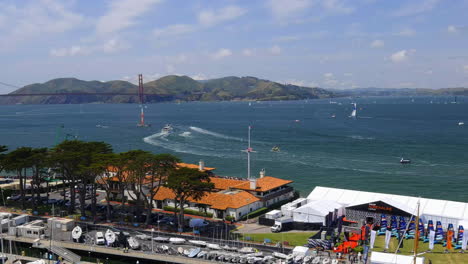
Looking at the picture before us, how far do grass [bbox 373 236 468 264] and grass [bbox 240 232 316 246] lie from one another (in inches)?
258

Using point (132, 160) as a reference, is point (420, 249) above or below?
below

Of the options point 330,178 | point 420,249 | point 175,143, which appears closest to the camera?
point 420,249

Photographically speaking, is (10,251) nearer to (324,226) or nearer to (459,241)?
(324,226)

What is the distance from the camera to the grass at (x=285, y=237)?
39606 mm

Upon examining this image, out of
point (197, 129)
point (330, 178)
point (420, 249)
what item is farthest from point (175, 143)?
point (420, 249)

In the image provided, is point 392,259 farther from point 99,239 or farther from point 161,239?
point 99,239

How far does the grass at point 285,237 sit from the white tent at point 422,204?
7.60 meters

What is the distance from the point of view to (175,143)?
11988cm

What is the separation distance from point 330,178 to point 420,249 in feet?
127

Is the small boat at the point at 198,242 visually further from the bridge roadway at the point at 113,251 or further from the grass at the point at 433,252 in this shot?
the grass at the point at 433,252

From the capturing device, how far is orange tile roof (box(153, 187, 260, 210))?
47656mm

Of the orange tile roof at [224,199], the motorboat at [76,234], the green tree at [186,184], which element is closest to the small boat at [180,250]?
the green tree at [186,184]

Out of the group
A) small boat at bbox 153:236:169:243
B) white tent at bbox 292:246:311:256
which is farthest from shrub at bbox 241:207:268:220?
white tent at bbox 292:246:311:256

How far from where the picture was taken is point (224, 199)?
48750 mm
